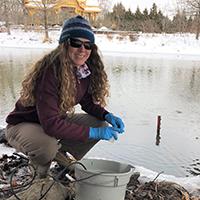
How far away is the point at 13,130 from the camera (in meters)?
2.08

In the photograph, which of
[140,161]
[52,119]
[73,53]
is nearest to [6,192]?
[52,119]

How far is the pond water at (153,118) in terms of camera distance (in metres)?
2.91

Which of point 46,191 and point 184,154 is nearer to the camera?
point 46,191

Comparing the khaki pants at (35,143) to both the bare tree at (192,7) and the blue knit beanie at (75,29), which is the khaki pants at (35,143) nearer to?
the blue knit beanie at (75,29)

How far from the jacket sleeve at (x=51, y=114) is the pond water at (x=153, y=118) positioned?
1.17 m

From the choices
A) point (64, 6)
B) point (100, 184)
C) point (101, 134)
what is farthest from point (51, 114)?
point (64, 6)

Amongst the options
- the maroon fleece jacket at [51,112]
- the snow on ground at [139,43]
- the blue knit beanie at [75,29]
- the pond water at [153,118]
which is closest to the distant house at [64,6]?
the snow on ground at [139,43]

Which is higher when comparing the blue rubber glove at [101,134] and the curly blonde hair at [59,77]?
the curly blonde hair at [59,77]

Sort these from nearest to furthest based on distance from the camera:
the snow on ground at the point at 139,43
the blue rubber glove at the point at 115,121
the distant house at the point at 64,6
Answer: the blue rubber glove at the point at 115,121 < the snow on ground at the point at 139,43 < the distant house at the point at 64,6

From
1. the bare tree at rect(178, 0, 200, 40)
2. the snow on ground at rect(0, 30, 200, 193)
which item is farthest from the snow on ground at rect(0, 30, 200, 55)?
the bare tree at rect(178, 0, 200, 40)

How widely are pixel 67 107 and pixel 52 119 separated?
9.7 inches

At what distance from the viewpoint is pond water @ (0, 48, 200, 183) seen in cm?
291

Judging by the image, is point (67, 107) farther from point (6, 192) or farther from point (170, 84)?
point (170, 84)

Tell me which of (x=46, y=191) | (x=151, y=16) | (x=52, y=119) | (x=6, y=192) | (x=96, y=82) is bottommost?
(x=6, y=192)
